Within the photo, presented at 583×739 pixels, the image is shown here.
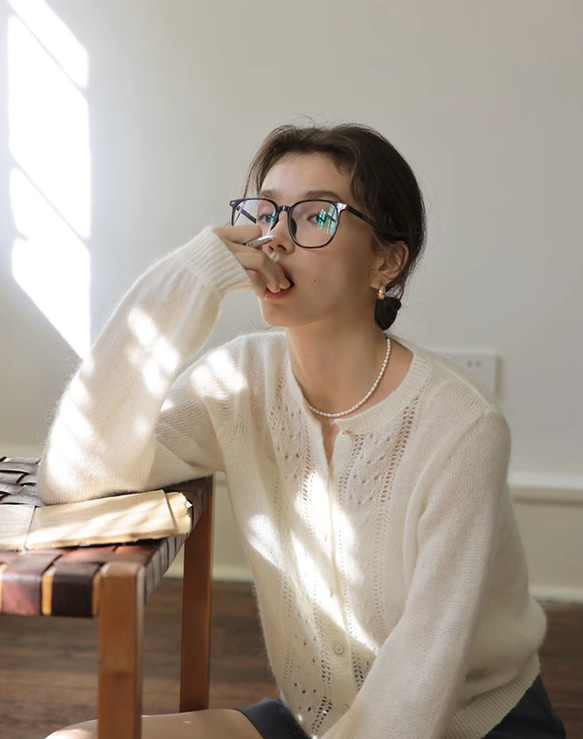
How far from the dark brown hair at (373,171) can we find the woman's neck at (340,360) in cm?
10

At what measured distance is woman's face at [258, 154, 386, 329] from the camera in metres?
1.12

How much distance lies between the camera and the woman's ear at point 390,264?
1.21 meters

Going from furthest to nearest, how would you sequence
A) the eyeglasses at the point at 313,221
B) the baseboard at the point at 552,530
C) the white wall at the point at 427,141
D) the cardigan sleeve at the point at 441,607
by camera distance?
the baseboard at the point at 552,530
the white wall at the point at 427,141
the eyeglasses at the point at 313,221
the cardigan sleeve at the point at 441,607

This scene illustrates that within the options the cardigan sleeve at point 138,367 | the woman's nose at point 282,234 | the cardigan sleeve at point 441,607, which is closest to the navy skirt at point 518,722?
the cardigan sleeve at point 441,607

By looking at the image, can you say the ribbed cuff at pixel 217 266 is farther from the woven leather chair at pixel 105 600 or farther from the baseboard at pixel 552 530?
the baseboard at pixel 552 530

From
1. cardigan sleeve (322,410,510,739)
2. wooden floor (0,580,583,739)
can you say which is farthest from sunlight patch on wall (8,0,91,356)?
cardigan sleeve (322,410,510,739)

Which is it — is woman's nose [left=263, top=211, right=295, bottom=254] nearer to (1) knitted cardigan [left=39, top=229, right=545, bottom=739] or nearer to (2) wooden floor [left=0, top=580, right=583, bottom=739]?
(1) knitted cardigan [left=39, top=229, right=545, bottom=739]

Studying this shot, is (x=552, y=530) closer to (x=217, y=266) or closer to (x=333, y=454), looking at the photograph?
(x=333, y=454)

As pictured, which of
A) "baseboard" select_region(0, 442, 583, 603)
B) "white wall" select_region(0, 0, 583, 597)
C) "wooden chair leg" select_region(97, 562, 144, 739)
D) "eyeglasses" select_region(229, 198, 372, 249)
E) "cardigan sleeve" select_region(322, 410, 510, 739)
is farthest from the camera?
"baseboard" select_region(0, 442, 583, 603)

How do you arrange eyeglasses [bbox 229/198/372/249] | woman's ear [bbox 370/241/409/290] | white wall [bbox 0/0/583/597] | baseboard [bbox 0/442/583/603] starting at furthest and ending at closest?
baseboard [bbox 0/442/583/603], white wall [bbox 0/0/583/597], woman's ear [bbox 370/241/409/290], eyeglasses [bbox 229/198/372/249]

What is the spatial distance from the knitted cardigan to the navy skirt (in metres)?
0.02

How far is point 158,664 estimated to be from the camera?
188 cm

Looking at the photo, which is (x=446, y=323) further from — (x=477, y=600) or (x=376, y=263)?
(x=477, y=600)

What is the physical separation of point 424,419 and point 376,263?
0.78 ft
